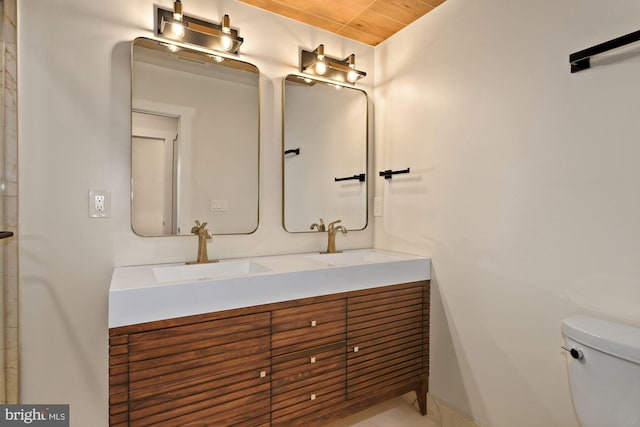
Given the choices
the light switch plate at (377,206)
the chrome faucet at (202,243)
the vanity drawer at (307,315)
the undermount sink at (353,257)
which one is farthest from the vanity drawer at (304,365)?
the light switch plate at (377,206)

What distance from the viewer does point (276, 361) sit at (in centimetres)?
148

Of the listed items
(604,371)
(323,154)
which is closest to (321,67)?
(323,154)

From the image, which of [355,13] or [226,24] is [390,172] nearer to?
[355,13]

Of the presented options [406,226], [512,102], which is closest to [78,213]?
[406,226]

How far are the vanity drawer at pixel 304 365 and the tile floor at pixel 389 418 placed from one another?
484 mm

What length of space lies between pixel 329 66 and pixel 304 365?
1733 mm

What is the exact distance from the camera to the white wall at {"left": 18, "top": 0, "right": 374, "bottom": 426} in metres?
1.47

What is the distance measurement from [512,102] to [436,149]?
456mm

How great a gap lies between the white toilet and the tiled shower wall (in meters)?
2.16

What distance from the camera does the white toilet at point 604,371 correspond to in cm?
105

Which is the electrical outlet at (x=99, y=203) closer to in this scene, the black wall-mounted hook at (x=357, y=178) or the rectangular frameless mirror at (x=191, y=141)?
the rectangular frameless mirror at (x=191, y=141)

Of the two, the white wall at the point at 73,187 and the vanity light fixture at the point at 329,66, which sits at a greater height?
the vanity light fixture at the point at 329,66

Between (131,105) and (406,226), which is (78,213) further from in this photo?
(406,226)

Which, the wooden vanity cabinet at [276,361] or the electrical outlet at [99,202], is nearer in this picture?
the wooden vanity cabinet at [276,361]
